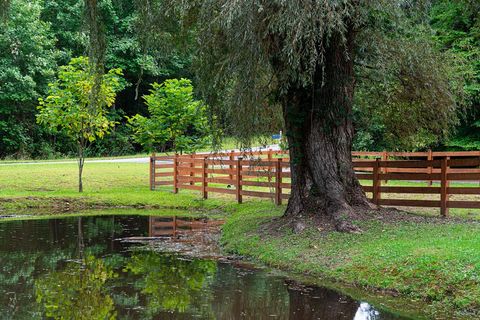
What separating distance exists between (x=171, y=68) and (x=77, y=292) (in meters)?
33.1

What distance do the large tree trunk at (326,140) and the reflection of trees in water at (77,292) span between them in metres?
4.12

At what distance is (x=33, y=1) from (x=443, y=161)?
99.2ft

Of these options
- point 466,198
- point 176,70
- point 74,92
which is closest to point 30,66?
point 176,70

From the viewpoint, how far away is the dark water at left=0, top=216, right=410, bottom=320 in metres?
7.31

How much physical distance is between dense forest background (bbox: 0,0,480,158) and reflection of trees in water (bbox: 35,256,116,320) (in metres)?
3.48

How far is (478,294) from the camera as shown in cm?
711

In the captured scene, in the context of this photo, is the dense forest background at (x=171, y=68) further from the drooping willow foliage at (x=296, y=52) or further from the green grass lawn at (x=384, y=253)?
the green grass lawn at (x=384, y=253)

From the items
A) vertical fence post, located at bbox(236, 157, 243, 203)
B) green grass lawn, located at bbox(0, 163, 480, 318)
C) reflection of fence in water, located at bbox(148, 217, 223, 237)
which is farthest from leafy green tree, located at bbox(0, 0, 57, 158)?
reflection of fence in water, located at bbox(148, 217, 223, 237)

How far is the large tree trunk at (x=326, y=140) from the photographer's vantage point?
436 inches

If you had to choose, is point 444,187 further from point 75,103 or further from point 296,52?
point 75,103

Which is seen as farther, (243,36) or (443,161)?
(443,161)

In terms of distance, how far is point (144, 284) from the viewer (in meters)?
8.77

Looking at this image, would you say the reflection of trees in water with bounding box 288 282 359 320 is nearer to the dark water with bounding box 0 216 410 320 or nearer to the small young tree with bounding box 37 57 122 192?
the dark water with bounding box 0 216 410 320

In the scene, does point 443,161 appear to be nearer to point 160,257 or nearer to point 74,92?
point 160,257
